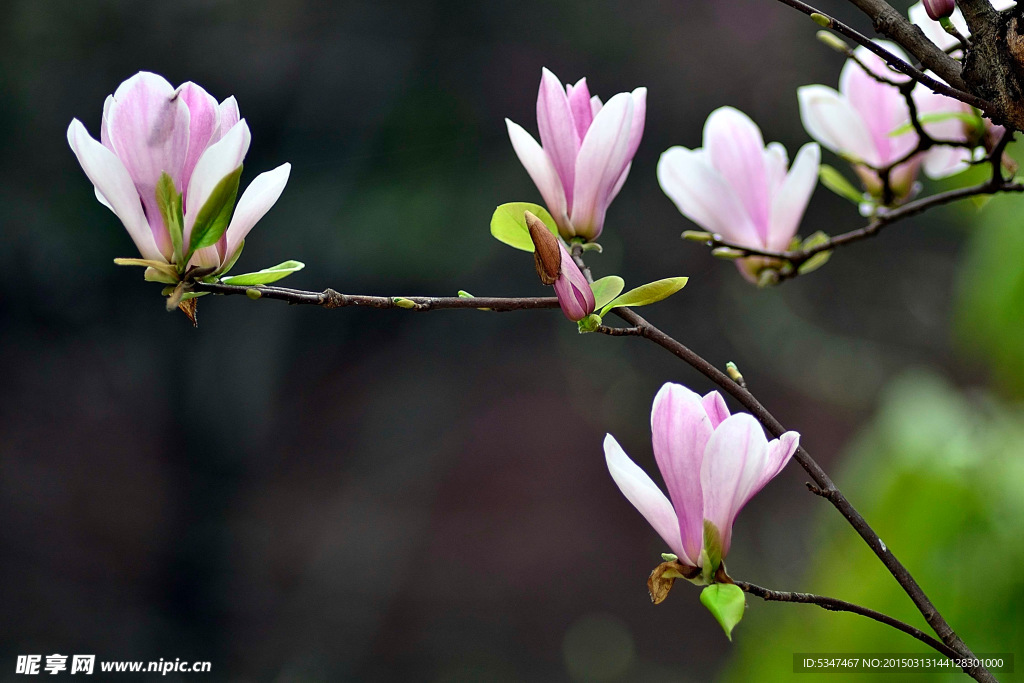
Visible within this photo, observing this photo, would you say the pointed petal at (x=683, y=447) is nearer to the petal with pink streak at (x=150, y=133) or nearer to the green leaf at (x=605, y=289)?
the green leaf at (x=605, y=289)

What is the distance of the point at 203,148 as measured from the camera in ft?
0.86

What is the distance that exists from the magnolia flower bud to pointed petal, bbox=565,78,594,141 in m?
0.12

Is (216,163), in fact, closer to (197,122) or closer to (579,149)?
(197,122)

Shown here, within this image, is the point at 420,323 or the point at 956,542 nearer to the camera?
the point at 956,542

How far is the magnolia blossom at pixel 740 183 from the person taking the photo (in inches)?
15.9

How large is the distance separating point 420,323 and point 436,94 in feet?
2.13

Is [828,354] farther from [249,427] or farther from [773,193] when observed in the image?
[773,193]

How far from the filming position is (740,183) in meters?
0.42

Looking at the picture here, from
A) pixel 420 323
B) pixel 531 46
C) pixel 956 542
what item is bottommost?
pixel 420 323

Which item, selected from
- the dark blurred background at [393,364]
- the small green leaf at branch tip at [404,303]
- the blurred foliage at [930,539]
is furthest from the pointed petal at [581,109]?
the dark blurred background at [393,364]

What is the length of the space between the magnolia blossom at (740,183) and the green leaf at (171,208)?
0.82ft

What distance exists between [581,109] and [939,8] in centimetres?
13

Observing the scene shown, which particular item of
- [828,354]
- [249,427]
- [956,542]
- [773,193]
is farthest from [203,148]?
[828,354]

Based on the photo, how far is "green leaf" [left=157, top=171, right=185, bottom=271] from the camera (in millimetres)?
250
